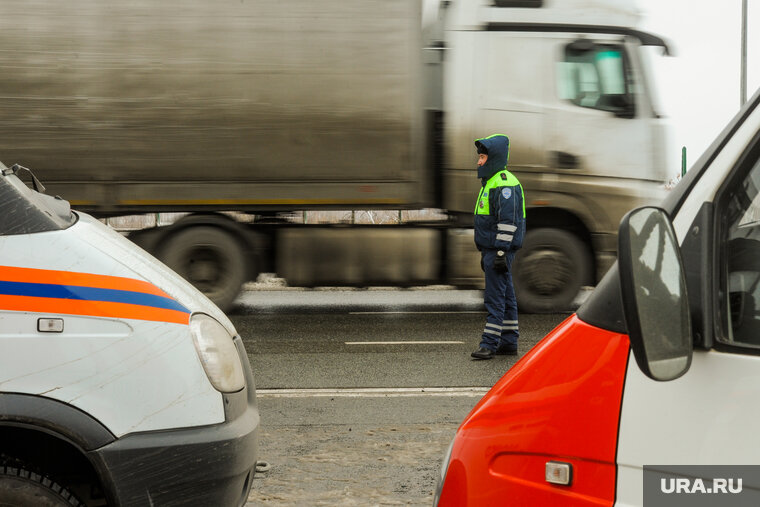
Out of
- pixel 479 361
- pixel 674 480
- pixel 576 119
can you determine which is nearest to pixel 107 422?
pixel 674 480

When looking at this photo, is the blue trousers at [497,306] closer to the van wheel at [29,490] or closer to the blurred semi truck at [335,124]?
the blurred semi truck at [335,124]

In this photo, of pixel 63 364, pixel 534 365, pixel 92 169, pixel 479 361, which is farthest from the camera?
pixel 92 169

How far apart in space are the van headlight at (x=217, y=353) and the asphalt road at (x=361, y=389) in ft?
4.78

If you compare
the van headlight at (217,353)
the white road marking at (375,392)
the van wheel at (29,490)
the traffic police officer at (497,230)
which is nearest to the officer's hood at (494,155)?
the traffic police officer at (497,230)

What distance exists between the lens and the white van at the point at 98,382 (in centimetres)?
283

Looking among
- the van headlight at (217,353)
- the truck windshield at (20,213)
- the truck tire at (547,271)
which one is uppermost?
the truck windshield at (20,213)

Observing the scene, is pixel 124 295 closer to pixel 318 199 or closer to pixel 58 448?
pixel 58 448

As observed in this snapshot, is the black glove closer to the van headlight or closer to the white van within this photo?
the van headlight

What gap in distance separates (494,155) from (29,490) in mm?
5811

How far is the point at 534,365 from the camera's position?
2.11 m

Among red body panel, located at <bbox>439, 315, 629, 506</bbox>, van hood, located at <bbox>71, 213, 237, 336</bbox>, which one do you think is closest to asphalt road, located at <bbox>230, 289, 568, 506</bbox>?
van hood, located at <bbox>71, 213, 237, 336</bbox>

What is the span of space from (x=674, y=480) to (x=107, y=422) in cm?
170

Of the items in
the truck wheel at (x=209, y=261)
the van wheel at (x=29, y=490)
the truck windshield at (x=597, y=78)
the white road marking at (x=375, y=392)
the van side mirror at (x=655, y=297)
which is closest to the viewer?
the van side mirror at (x=655, y=297)

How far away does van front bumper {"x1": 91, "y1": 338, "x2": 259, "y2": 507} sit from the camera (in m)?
2.88
